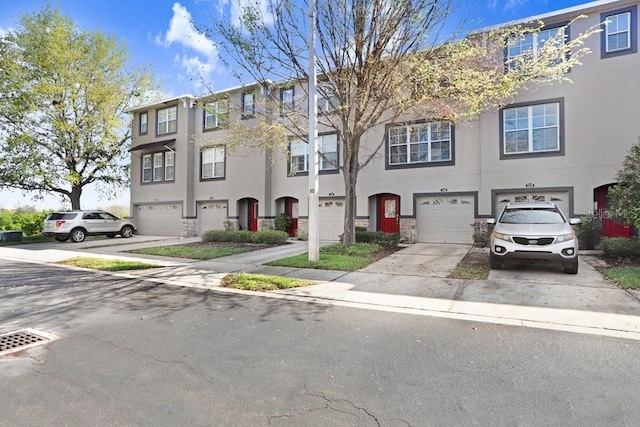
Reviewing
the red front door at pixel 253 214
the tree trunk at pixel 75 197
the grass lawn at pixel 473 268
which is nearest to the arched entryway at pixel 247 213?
the red front door at pixel 253 214

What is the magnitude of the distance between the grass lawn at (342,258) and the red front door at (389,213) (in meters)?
3.71

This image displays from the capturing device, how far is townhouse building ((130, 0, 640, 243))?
12.1m

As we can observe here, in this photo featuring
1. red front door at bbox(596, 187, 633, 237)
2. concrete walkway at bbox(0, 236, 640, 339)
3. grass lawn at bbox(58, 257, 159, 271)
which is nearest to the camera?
concrete walkway at bbox(0, 236, 640, 339)

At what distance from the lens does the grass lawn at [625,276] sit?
6633mm

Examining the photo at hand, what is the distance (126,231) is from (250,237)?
10025mm

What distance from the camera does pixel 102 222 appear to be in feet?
63.3

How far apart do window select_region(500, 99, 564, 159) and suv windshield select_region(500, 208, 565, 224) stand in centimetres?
563

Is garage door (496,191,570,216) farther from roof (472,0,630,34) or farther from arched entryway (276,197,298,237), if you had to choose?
arched entryway (276,197,298,237)

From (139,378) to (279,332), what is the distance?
172cm

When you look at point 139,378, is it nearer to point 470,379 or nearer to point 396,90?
point 470,379

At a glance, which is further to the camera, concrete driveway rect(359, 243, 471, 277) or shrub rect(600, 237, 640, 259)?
shrub rect(600, 237, 640, 259)

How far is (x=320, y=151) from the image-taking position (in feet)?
56.5

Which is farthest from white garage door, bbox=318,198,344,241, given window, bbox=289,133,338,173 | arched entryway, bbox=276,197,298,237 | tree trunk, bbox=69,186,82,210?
tree trunk, bbox=69,186,82,210

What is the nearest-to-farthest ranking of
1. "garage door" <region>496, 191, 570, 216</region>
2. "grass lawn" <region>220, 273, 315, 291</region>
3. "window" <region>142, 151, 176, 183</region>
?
"grass lawn" <region>220, 273, 315, 291</region> < "garage door" <region>496, 191, 570, 216</region> < "window" <region>142, 151, 176, 183</region>
